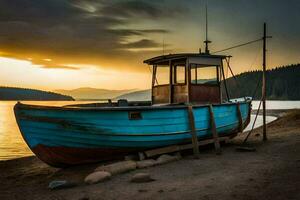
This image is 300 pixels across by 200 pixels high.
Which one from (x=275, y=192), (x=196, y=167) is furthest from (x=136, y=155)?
(x=275, y=192)

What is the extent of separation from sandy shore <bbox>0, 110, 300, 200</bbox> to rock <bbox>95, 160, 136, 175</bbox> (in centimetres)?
27

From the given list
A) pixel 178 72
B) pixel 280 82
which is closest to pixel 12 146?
pixel 178 72

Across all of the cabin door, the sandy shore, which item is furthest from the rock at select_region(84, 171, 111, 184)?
the cabin door

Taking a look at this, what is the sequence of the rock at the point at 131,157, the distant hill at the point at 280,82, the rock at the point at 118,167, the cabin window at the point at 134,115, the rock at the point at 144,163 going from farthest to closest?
the distant hill at the point at 280,82 → the rock at the point at 131,157 → the cabin window at the point at 134,115 → the rock at the point at 144,163 → the rock at the point at 118,167

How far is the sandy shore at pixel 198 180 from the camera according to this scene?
7.44 meters

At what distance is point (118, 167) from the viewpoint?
1002 centimetres

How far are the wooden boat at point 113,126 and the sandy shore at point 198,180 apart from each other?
Answer: 858mm

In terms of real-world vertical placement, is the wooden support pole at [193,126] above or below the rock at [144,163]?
above

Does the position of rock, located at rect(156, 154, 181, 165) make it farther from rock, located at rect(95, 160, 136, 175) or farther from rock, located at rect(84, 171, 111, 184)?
rock, located at rect(84, 171, 111, 184)

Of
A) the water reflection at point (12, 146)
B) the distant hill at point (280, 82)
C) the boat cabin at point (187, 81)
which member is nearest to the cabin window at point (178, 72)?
the boat cabin at point (187, 81)

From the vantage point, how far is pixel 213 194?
23.9 ft

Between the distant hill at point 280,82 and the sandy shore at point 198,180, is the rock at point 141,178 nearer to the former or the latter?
the sandy shore at point 198,180

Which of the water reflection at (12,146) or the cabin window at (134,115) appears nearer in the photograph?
the cabin window at (134,115)

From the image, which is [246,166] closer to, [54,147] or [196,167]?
[196,167]
